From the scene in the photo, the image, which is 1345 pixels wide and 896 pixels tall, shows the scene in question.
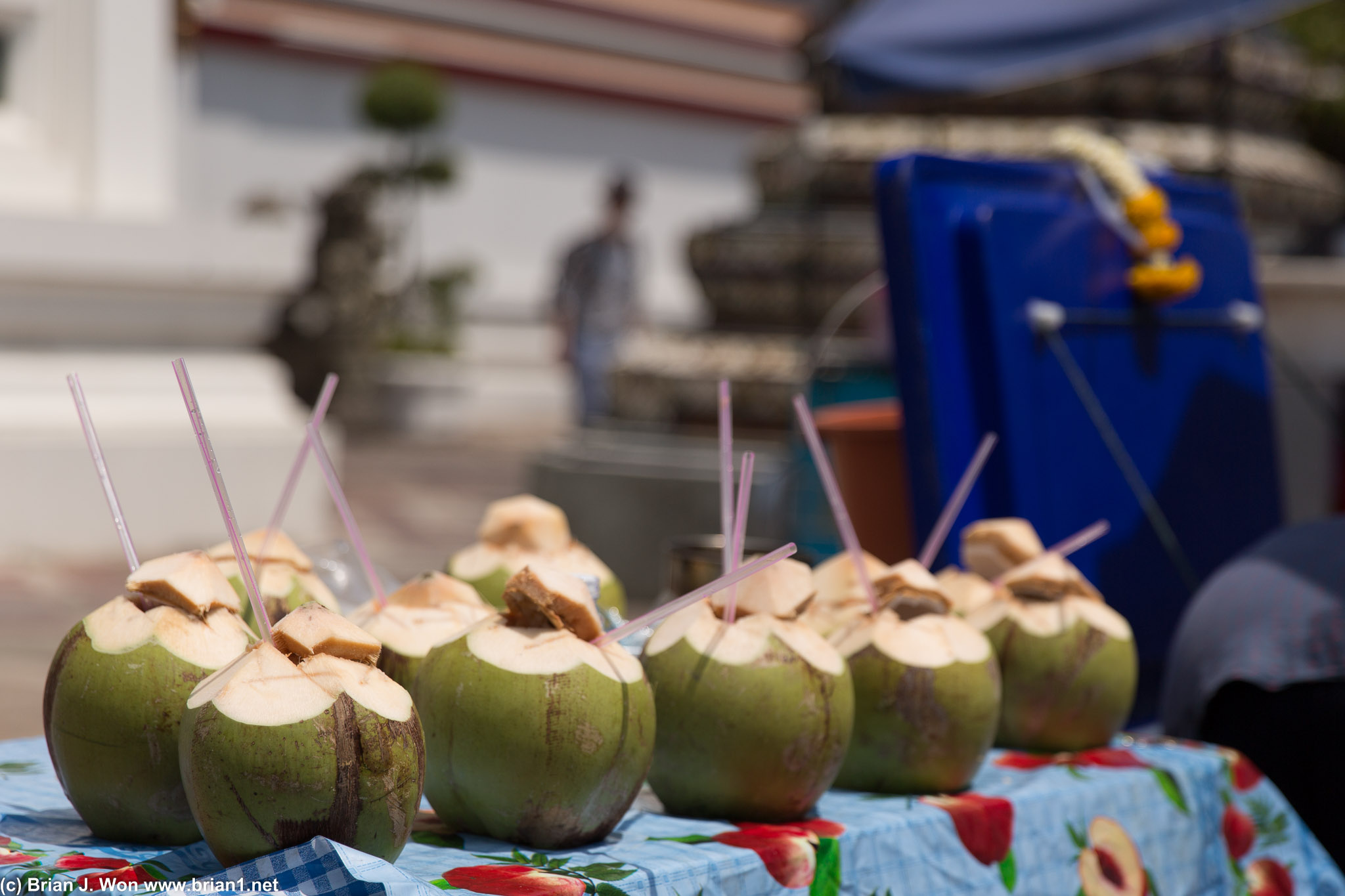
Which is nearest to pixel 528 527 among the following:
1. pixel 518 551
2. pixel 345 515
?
pixel 518 551

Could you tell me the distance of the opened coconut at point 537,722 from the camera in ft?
3.31

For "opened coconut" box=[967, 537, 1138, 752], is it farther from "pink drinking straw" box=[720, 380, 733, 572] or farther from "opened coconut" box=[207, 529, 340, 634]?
"opened coconut" box=[207, 529, 340, 634]

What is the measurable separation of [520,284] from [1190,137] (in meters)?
11.2

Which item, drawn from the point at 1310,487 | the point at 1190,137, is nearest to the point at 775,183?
the point at 1190,137

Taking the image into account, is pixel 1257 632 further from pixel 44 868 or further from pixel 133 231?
pixel 133 231

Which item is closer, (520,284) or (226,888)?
(226,888)

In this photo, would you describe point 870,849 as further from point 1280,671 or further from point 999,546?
point 1280,671

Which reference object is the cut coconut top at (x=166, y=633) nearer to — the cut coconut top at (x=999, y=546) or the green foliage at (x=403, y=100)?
the cut coconut top at (x=999, y=546)

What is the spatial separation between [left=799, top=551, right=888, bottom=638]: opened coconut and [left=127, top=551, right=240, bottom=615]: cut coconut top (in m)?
0.50

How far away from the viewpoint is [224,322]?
193 inches

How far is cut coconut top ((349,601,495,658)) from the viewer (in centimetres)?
Result: 118

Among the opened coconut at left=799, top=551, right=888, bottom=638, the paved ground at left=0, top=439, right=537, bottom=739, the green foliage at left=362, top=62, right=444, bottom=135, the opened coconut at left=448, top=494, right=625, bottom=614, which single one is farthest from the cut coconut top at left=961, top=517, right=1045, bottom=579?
the green foliage at left=362, top=62, right=444, bottom=135

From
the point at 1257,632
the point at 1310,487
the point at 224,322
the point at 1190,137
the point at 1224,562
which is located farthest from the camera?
the point at 224,322

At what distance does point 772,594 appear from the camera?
3.87ft
